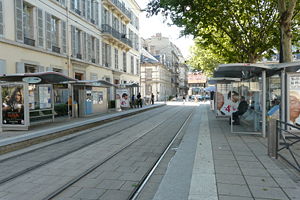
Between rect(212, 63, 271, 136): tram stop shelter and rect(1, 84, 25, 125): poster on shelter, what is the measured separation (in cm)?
816

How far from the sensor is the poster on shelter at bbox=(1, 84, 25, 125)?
10359mm

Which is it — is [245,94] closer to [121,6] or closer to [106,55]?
[106,55]

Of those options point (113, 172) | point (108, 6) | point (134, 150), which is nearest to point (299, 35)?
point (134, 150)

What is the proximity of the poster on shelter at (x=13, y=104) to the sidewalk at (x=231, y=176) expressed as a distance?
724cm

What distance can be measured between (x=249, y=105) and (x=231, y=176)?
754 cm

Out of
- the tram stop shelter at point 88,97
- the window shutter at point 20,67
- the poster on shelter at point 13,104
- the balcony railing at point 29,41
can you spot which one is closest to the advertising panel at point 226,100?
the tram stop shelter at point 88,97

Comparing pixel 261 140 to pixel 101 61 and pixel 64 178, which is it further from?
pixel 101 61

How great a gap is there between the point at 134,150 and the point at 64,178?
269cm

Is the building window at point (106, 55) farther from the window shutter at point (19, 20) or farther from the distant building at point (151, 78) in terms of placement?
the distant building at point (151, 78)

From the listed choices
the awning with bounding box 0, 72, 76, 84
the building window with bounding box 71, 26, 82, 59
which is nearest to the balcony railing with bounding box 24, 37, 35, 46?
the awning with bounding box 0, 72, 76, 84

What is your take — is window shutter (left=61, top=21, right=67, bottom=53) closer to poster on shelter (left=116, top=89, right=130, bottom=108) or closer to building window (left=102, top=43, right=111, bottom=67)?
poster on shelter (left=116, top=89, right=130, bottom=108)

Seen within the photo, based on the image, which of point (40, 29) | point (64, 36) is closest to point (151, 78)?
point (64, 36)

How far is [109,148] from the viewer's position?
7559 mm

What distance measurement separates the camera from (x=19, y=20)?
14.8 meters
